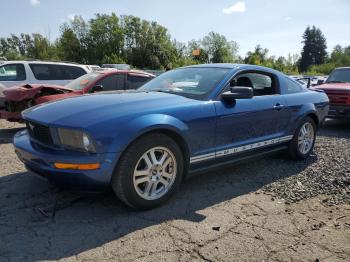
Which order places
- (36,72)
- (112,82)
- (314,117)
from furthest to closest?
(36,72) < (112,82) < (314,117)

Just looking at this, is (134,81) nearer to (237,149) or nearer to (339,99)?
(237,149)

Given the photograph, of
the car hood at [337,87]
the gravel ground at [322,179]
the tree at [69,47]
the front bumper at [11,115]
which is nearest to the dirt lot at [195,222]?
the gravel ground at [322,179]

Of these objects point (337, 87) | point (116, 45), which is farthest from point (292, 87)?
point (116, 45)

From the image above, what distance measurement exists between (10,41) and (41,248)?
10901cm

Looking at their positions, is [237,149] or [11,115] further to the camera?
[11,115]

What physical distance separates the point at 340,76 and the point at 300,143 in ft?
19.7

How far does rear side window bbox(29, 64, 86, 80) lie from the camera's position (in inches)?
373

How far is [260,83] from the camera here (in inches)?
204

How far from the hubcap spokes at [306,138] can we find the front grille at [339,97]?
3.76m

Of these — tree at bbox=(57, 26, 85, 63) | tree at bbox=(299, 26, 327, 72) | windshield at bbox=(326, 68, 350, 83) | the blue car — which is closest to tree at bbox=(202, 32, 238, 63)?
Answer: tree at bbox=(57, 26, 85, 63)

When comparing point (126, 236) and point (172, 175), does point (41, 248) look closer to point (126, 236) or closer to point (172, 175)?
point (126, 236)

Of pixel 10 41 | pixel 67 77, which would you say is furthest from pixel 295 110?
pixel 10 41

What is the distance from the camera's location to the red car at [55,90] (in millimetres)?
7107

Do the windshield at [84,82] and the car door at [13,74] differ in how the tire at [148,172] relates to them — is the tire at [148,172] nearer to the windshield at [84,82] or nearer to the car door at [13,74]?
the windshield at [84,82]
